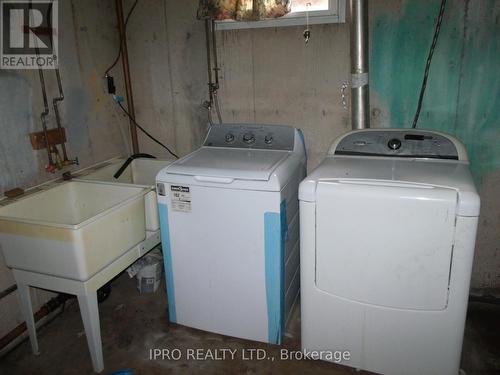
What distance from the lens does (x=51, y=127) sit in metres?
2.13

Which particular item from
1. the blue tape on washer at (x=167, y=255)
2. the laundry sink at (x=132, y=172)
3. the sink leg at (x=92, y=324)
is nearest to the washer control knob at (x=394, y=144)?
the blue tape on washer at (x=167, y=255)

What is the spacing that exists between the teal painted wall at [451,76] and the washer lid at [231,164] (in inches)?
27.2

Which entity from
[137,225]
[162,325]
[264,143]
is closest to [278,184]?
[264,143]

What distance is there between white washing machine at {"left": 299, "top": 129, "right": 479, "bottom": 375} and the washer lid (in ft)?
0.77

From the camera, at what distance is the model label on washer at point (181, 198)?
5.94 feet

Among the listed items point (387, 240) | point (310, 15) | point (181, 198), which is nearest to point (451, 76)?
point (310, 15)

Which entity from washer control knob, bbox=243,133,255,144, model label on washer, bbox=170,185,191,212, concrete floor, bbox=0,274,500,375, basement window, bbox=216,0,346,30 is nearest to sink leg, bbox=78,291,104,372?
concrete floor, bbox=0,274,500,375

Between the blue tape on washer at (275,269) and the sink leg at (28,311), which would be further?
the sink leg at (28,311)

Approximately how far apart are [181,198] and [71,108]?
962 millimetres

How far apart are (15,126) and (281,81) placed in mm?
1424

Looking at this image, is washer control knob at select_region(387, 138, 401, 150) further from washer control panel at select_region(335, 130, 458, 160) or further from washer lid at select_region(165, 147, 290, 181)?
washer lid at select_region(165, 147, 290, 181)

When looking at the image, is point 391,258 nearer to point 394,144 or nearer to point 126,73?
point 394,144

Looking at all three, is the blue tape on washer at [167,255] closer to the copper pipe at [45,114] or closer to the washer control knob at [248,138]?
the washer control knob at [248,138]

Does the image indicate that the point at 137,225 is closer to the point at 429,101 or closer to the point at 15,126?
the point at 15,126
